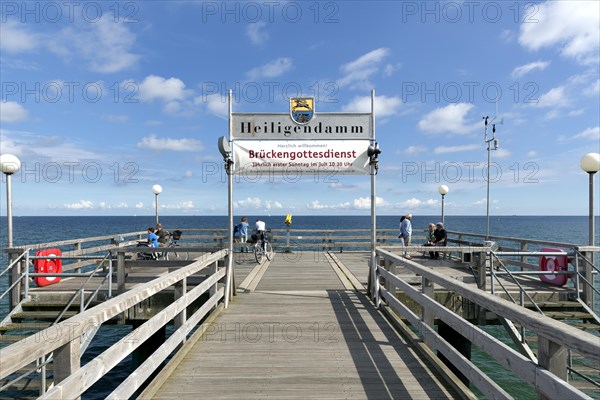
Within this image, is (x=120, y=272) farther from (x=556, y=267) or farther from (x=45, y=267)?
(x=556, y=267)

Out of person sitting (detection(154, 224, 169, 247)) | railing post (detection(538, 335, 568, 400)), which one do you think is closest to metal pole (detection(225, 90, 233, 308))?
railing post (detection(538, 335, 568, 400))

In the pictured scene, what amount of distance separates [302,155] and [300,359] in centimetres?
451

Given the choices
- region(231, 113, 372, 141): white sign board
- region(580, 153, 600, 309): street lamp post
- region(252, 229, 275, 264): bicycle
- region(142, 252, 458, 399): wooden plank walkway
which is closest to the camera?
region(142, 252, 458, 399): wooden plank walkway

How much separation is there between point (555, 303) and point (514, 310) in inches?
249

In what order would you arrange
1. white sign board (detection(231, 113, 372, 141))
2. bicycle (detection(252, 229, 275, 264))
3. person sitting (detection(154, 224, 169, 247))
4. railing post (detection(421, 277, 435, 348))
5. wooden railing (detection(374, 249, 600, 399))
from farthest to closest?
person sitting (detection(154, 224, 169, 247)), bicycle (detection(252, 229, 275, 264)), white sign board (detection(231, 113, 372, 141)), railing post (detection(421, 277, 435, 348)), wooden railing (detection(374, 249, 600, 399))

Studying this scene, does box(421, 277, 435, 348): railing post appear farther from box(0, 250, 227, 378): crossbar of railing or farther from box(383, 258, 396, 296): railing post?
box(0, 250, 227, 378): crossbar of railing

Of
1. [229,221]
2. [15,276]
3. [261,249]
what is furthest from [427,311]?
[261,249]

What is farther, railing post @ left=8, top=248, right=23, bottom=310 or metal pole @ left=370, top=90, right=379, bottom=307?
metal pole @ left=370, top=90, right=379, bottom=307

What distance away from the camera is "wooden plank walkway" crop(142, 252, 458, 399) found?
3.80 metres

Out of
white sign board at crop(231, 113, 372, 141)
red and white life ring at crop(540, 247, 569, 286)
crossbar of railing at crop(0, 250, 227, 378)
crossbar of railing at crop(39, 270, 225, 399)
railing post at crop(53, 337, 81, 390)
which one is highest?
white sign board at crop(231, 113, 372, 141)

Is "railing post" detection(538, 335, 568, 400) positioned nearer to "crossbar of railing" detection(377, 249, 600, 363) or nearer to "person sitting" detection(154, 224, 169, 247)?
"crossbar of railing" detection(377, 249, 600, 363)

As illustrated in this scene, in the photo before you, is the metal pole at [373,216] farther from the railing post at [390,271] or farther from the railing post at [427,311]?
the railing post at [427,311]

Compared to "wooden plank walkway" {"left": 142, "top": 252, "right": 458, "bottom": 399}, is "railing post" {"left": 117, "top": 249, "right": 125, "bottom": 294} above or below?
above

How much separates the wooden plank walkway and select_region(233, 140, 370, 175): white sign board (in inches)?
112
